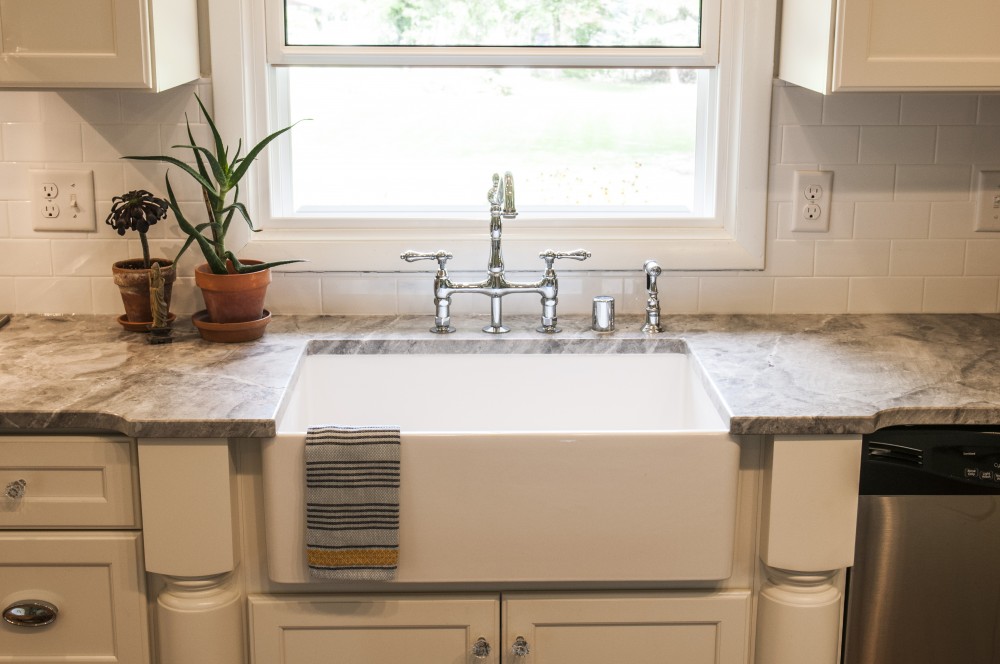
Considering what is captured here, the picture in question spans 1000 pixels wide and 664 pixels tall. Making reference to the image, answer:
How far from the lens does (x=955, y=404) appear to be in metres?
1.84

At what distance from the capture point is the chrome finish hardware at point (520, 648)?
1891 mm

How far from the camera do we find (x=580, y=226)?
2469mm

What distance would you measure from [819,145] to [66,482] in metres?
1.62

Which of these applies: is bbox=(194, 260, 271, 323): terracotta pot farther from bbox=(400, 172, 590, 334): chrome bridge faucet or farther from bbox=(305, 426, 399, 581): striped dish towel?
bbox=(305, 426, 399, 581): striped dish towel

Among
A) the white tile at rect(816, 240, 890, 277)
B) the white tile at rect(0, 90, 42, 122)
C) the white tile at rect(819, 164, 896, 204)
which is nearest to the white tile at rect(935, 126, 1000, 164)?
the white tile at rect(819, 164, 896, 204)

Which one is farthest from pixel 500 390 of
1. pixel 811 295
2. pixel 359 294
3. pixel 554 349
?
pixel 811 295

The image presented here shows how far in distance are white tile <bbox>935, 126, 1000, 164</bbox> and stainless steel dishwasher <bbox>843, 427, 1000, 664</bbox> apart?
78 centimetres

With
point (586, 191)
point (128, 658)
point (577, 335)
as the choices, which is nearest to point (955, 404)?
point (577, 335)

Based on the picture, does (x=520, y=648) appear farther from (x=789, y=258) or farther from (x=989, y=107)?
(x=989, y=107)

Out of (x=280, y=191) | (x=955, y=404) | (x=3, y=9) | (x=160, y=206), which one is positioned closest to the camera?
(x=955, y=404)

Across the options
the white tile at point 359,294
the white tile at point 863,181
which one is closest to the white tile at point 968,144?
the white tile at point 863,181

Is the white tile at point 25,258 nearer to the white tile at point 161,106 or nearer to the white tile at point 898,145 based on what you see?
the white tile at point 161,106

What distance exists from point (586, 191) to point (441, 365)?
1.77 feet

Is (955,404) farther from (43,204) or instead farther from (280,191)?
(43,204)
